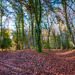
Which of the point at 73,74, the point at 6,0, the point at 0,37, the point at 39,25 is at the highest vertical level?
the point at 6,0

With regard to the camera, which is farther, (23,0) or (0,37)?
(0,37)

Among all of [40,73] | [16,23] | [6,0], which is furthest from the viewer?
[16,23]

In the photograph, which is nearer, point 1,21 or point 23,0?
point 23,0

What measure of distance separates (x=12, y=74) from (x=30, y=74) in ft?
2.79

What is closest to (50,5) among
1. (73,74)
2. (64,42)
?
(73,74)

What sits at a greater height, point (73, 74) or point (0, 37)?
point (0, 37)

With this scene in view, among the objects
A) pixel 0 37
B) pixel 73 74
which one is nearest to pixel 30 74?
pixel 73 74

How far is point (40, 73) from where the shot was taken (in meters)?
3.50

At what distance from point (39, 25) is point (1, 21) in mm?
6478

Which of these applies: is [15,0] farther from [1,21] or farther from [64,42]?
[64,42]

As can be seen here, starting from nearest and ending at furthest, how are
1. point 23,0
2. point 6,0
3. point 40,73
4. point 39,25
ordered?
point 40,73, point 6,0, point 23,0, point 39,25

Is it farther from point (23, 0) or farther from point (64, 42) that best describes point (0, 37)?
point (64, 42)

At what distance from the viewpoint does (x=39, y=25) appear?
8.66 meters

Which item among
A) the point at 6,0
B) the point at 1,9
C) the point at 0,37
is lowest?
the point at 0,37
